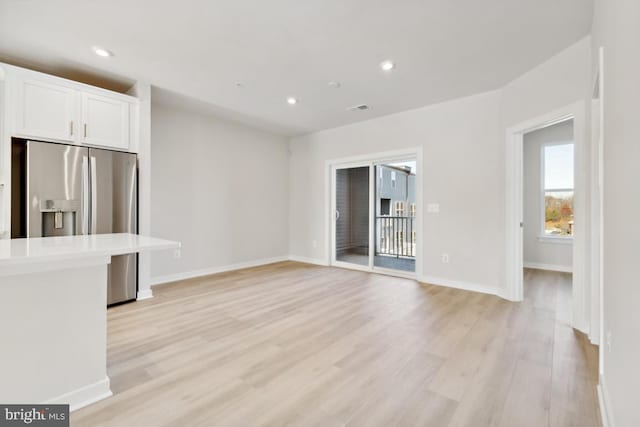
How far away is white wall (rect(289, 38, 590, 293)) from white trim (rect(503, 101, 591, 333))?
10cm

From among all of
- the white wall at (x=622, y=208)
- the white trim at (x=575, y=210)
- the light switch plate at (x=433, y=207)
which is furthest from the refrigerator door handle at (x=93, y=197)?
the white trim at (x=575, y=210)

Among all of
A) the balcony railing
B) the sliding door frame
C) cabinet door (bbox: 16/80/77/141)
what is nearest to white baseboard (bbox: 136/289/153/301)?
cabinet door (bbox: 16/80/77/141)

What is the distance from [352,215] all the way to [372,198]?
600mm

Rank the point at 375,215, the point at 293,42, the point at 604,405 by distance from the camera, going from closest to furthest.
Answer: the point at 604,405, the point at 293,42, the point at 375,215

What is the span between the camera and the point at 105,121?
3.21m

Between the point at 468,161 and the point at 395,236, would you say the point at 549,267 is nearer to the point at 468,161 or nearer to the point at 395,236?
the point at 395,236

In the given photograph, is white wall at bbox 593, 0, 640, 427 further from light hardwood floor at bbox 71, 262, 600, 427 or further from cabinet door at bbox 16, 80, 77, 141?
cabinet door at bbox 16, 80, 77, 141

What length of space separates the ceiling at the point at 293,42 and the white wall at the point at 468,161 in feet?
0.82

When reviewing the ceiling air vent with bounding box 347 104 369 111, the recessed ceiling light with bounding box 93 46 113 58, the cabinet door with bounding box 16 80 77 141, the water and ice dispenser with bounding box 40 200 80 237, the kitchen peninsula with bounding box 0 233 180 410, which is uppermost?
the ceiling air vent with bounding box 347 104 369 111

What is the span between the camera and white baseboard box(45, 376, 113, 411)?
4.96ft

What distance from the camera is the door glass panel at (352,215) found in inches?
205

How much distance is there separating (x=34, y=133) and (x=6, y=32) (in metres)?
0.86

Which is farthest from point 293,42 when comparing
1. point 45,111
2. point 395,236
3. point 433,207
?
point 395,236

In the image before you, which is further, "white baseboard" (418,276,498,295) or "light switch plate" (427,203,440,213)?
"light switch plate" (427,203,440,213)
